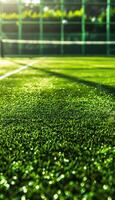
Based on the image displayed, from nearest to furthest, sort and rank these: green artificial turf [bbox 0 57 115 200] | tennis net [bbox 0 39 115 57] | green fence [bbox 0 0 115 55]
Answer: green artificial turf [bbox 0 57 115 200] < tennis net [bbox 0 39 115 57] < green fence [bbox 0 0 115 55]

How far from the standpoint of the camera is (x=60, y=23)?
48.2m

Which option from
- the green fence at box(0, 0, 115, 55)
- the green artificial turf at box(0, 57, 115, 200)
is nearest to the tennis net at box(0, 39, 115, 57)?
the green fence at box(0, 0, 115, 55)

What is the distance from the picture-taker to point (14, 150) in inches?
171

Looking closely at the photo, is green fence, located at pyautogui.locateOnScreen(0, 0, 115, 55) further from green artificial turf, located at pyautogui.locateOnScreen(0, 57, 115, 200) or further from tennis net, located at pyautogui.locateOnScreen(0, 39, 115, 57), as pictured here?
green artificial turf, located at pyautogui.locateOnScreen(0, 57, 115, 200)

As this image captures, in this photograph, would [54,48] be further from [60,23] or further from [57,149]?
[57,149]

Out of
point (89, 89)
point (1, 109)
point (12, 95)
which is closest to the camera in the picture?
point (1, 109)

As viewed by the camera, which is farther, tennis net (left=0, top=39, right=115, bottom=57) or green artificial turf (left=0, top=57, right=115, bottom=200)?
tennis net (left=0, top=39, right=115, bottom=57)

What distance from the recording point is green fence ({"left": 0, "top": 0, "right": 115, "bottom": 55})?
46875 mm

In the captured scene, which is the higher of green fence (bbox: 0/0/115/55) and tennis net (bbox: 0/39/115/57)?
green fence (bbox: 0/0/115/55)

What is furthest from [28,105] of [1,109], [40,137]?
[40,137]

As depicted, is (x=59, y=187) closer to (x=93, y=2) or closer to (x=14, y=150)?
(x=14, y=150)

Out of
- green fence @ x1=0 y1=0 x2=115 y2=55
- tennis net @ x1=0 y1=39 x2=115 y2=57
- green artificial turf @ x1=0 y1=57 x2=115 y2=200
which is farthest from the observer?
green fence @ x1=0 y1=0 x2=115 y2=55

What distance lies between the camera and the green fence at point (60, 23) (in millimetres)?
46875

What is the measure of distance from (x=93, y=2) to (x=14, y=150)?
4472 cm
